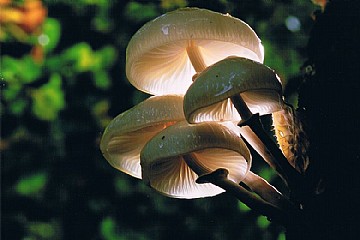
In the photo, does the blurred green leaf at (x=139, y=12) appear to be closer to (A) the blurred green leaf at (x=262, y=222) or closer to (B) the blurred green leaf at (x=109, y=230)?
(B) the blurred green leaf at (x=109, y=230)

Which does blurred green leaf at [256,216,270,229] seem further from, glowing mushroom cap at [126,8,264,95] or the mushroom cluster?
glowing mushroom cap at [126,8,264,95]

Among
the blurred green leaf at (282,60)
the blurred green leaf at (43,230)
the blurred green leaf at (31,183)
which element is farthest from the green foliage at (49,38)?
the blurred green leaf at (282,60)

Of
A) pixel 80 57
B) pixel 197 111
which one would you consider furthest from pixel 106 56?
pixel 197 111

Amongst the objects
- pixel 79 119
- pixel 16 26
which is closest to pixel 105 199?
pixel 79 119

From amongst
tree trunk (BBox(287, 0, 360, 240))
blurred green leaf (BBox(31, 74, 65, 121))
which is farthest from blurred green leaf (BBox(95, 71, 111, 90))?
tree trunk (BBox(287, 0, 360, 240))

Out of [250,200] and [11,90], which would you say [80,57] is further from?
[250,200]

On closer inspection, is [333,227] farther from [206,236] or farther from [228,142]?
[206,236]
